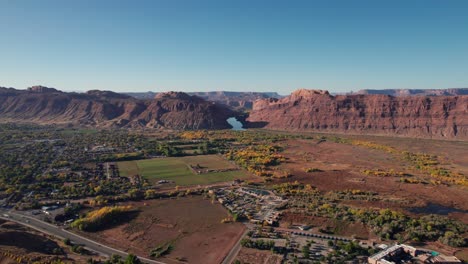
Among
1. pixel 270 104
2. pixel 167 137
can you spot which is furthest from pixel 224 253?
pixel 270 104

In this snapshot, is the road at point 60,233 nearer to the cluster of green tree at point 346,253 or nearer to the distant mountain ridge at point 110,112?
the cluster of green tree at point 346,253

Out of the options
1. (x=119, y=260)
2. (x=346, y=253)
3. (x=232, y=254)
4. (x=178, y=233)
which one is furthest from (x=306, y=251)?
(x=119, y=260)

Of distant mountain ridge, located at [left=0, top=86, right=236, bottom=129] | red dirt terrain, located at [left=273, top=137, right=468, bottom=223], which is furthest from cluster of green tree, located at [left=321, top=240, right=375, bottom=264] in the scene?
distant mountain ridge, located at [left=0, top=86, right=236, bottom=129]

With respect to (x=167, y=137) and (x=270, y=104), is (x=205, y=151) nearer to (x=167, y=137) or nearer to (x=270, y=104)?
(x=167, y=137)

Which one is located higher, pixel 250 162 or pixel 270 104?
pixel 270 104

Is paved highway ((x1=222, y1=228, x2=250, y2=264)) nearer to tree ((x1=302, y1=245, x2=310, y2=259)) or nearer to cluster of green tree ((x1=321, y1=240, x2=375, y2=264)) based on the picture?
tree ((x1=302, y1=245, x2=310, y2=259))

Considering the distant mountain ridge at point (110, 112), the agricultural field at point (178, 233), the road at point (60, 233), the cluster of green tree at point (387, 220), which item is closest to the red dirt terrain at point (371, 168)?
the cluster of green tree at point (387, 220)
